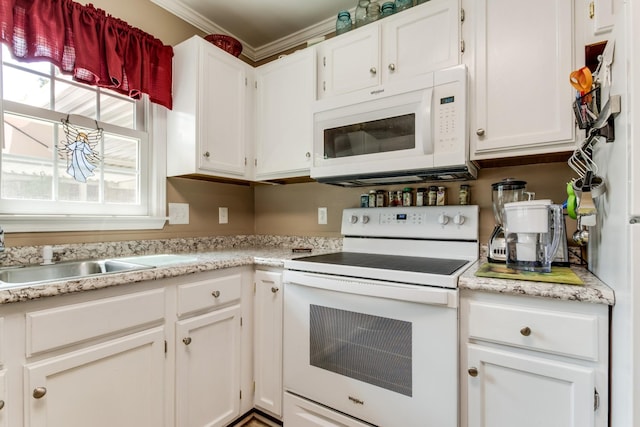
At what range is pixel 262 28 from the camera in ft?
7.56

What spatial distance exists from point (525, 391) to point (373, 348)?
0.54 meters

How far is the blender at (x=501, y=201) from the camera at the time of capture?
1.49 m

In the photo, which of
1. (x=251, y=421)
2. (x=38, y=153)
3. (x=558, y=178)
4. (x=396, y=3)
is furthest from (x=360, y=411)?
(x=396, y=3)

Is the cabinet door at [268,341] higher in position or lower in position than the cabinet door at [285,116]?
lower

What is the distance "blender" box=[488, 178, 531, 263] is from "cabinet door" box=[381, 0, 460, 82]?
0.63m

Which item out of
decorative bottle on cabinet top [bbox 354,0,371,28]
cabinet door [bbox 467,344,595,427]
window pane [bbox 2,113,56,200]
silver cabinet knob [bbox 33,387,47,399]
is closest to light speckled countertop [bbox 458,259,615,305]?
cabinet door [bbox 467,344,595,427]

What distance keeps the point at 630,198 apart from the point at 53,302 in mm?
1660

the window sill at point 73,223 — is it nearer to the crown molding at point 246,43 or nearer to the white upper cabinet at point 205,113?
the white upper cabinet at point 205,113

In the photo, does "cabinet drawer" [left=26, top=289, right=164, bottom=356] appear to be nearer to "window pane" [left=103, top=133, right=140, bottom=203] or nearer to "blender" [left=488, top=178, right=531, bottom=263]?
"window pane" [left=103, top=133, right=140, bottom=203]

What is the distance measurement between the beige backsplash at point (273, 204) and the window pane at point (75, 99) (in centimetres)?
55

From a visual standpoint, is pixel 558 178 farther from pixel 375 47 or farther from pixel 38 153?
pixel 38 153

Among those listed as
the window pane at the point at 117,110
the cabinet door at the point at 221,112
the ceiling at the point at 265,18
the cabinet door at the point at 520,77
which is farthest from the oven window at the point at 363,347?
the ceiling at the point at 265,18

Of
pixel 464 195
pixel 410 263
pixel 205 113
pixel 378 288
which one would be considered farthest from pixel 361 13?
pixel 378 288

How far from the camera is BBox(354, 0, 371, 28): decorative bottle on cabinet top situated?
186 centimetres
